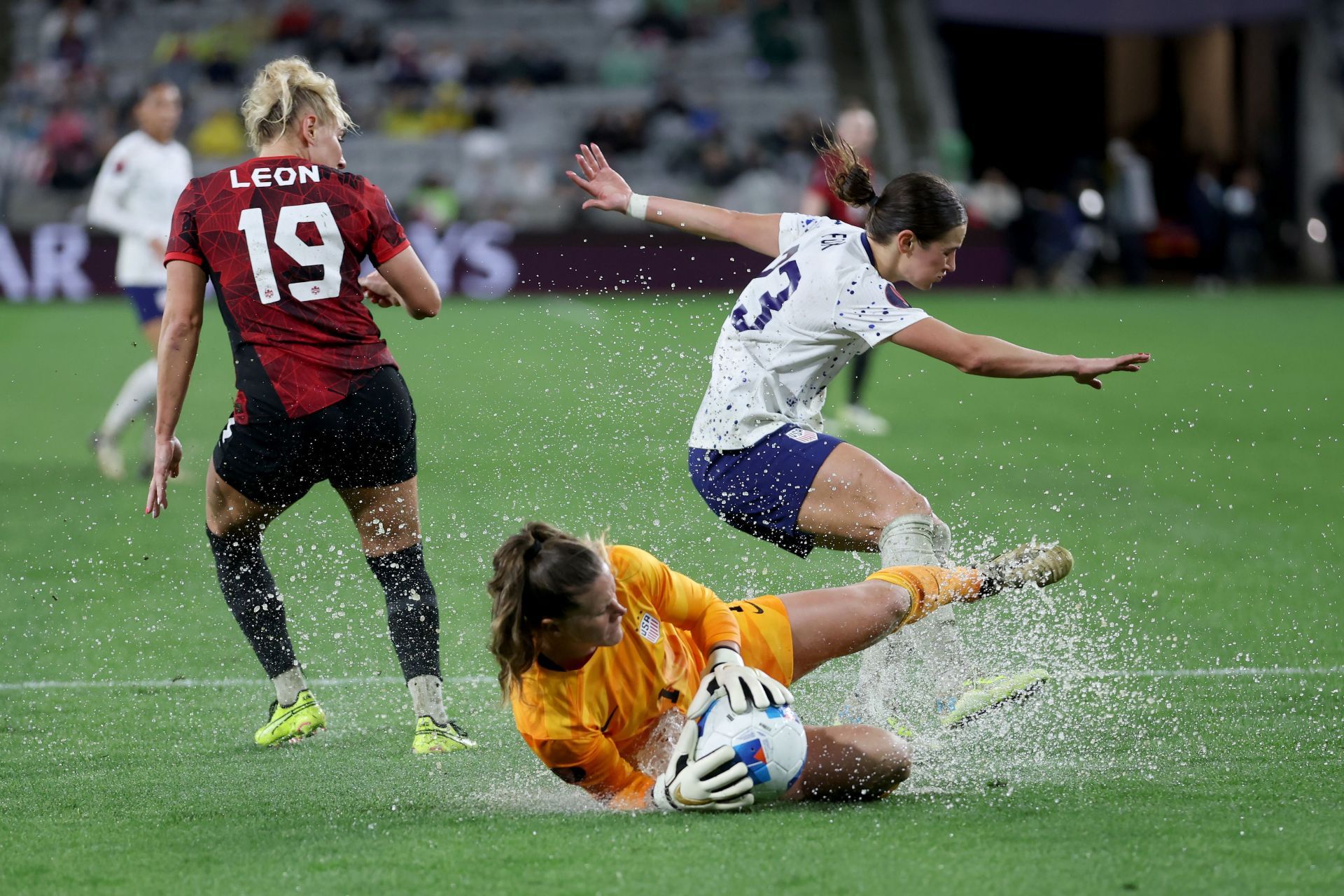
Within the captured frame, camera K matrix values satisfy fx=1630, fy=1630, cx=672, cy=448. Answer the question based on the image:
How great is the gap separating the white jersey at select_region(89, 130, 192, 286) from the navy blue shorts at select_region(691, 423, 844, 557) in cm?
554

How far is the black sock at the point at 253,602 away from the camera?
5.09 meters

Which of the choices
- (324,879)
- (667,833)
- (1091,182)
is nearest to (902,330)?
(667,833)

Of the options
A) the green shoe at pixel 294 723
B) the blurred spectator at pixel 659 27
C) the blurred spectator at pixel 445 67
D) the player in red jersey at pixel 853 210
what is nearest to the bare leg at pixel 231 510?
the green shoe at pixel 294 723

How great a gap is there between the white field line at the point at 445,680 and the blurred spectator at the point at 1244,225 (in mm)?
21462

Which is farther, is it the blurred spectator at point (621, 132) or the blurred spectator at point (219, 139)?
the blurred spectator at point (621, 132)

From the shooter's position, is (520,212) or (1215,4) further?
(1215,4)

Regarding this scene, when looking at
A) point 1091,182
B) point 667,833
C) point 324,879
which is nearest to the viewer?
point 324,879

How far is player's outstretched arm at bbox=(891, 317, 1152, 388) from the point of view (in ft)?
14.8

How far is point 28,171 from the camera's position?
25.3m

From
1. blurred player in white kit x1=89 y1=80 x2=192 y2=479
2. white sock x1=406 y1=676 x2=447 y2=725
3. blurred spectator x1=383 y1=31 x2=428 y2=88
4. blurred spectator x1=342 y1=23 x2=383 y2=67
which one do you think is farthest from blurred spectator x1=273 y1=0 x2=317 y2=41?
white sock x1=406 y1=676 x2=447 y2=725

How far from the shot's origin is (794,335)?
493cm

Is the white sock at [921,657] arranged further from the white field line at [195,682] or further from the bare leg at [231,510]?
the bare leg at [231,510]

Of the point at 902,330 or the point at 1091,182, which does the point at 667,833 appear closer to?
the point at 902,330

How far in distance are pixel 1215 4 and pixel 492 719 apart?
89.5 feet
